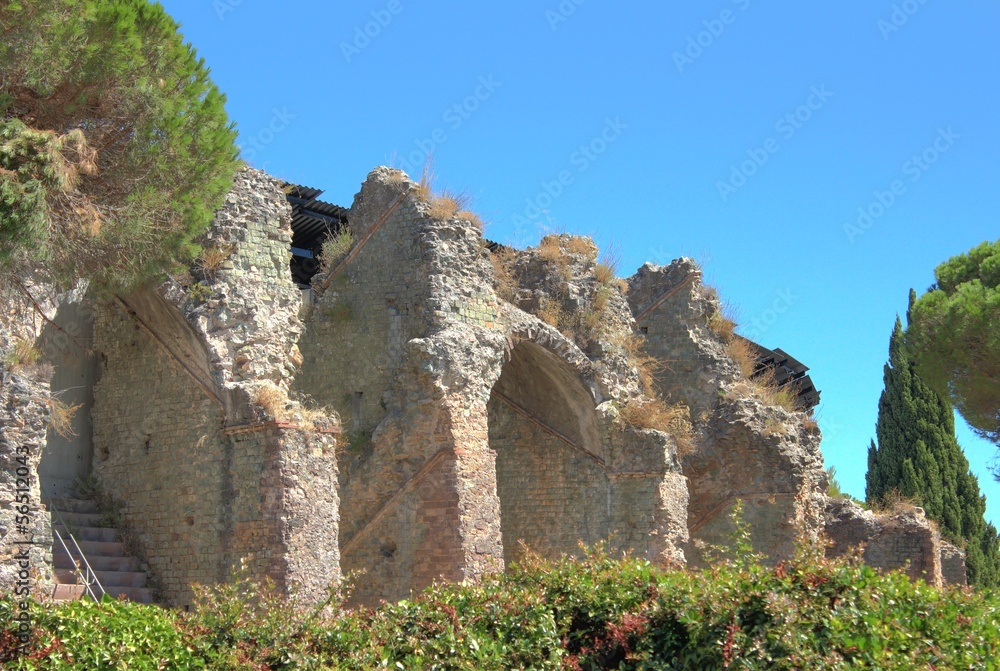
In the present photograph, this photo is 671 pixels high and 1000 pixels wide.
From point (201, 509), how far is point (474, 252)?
4784mm

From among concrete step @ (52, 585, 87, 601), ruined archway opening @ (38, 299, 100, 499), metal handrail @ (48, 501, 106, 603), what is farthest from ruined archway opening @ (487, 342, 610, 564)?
concrete step @ (52, 585, 87, 601)

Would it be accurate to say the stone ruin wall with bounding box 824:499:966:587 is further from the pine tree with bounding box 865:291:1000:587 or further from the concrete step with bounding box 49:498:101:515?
the concrete step with bounding box 49:498:101:515

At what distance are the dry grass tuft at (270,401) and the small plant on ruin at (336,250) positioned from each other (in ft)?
11.7

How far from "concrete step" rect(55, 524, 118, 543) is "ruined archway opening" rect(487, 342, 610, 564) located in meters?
6.08

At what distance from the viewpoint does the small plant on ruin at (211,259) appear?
12.0 meters

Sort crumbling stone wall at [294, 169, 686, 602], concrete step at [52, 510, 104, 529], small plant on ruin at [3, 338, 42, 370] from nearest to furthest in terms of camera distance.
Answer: small plant on ruin at [3, 338, 42, 370] → concrete step at [52, 510, 104, 529] → crumbling stone wall at [294, 169, 686, 602]

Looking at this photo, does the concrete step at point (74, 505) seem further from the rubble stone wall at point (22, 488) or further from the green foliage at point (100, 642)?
the green foliage at point (100, 642)

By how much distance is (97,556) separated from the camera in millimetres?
11719

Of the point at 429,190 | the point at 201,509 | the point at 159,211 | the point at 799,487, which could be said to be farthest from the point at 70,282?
the point at 799,487

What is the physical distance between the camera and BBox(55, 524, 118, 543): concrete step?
11.9 m

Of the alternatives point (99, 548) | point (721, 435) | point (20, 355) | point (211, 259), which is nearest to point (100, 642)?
point (20, 355)

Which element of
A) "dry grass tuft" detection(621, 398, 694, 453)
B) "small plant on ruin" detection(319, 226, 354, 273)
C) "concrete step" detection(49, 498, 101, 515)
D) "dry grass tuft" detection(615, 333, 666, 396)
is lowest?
Answer: "concrete step" detection(49, 498, 101, 515)

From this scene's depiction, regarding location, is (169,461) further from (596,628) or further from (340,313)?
(596,628)

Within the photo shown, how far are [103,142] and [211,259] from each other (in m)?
2.63
